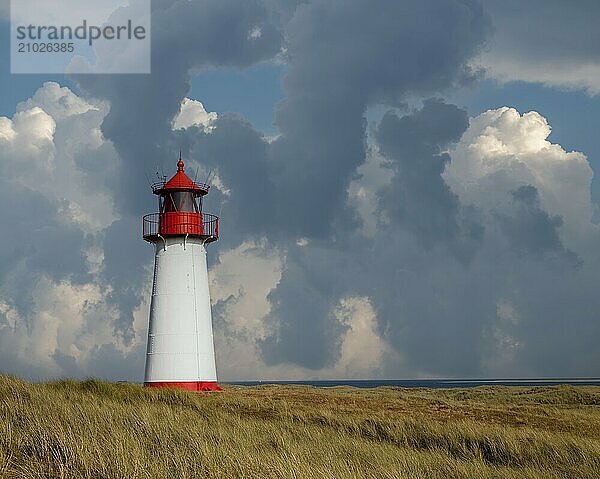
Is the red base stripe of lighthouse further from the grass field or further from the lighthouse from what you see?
the grass field

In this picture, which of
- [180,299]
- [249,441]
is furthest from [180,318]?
[249,441]

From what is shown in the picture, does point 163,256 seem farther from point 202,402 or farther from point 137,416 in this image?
point 137,416

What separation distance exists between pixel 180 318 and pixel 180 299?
793 mm

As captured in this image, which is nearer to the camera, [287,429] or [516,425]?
[287,429]

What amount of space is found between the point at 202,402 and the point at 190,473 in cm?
1249

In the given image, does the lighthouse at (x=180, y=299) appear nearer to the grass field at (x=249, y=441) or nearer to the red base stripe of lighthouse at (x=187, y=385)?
the red base stripe of lighthouse at (x=187, y=385)

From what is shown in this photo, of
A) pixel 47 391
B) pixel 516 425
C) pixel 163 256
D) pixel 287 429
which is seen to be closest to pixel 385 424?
pixel 287 429

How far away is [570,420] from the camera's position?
24031mm

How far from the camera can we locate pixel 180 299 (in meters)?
32.2

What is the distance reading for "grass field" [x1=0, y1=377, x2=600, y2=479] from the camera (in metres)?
11.0

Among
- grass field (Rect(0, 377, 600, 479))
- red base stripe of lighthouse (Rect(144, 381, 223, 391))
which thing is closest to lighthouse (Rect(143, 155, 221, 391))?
red base stripe of lighthouse (Rect(144, 381, 223, 391))

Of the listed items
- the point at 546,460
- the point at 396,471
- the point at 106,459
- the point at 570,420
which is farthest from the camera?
the point at 570,420

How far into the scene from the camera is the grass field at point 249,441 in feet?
36.2

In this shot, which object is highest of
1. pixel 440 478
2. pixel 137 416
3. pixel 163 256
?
pixel 163 256
